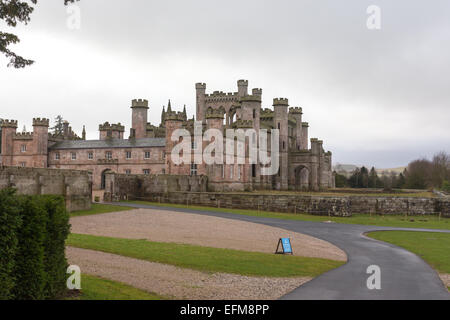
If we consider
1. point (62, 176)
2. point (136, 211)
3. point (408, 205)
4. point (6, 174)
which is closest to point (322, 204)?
point (408, 205)

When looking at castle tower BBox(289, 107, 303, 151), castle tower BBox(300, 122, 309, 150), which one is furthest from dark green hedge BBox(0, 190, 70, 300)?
castle tower BBox(300, 122, 309, 150)

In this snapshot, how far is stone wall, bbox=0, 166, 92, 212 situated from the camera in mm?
27766

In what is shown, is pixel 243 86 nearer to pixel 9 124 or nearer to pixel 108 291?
pixel 9 124

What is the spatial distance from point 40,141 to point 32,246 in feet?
189

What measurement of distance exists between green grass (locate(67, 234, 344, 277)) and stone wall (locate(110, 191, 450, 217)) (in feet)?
74.1

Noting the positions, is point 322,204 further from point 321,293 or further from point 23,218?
Answer: point 23,218

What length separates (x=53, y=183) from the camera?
31.2 metres

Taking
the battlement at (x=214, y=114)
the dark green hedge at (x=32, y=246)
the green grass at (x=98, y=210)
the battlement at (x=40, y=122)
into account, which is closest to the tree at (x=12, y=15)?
the dark green hedge at (x=32, y=246)

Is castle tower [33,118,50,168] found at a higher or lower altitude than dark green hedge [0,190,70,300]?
higher

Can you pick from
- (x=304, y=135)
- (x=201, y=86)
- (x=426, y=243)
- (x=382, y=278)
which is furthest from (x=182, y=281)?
(x=304, y=135)

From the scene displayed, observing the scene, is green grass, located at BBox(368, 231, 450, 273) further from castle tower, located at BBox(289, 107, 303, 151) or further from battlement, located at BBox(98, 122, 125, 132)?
battlement, located at BBox(98, 122, 125, 132)

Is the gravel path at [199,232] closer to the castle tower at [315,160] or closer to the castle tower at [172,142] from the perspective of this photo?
the castle tower at [172,142]
